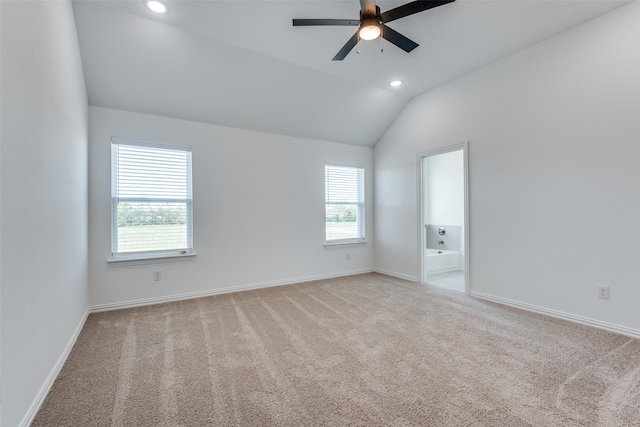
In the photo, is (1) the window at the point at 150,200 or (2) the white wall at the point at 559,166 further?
(1) the window at the point at 150,200

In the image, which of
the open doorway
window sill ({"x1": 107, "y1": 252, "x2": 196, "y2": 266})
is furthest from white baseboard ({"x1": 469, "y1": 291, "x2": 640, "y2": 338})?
window sill ({"x1": 107, "y1": 252, "x2": 196, "y2": 266})

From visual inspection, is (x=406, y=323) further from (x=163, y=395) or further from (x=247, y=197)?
(x=247, y=197)

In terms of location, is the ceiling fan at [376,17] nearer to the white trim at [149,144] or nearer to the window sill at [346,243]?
the white trim at [149,144]

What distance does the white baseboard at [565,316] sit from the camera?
8.48 feet

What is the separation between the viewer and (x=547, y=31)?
116 inches

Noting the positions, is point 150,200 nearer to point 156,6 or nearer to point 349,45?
point 156,6

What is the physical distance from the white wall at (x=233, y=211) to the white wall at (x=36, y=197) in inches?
32.9

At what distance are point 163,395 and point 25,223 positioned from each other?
4.30 feet

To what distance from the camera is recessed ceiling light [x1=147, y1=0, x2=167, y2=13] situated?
2459 millimetres

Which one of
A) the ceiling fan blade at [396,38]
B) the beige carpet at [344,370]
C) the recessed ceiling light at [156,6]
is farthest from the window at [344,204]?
the recessed ceiling light at [156,6]

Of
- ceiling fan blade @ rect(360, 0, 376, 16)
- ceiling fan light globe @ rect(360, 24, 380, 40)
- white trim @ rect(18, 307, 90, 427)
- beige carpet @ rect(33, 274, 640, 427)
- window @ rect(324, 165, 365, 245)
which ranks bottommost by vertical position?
beige carpet @ rect(33, 274, 640, 427)

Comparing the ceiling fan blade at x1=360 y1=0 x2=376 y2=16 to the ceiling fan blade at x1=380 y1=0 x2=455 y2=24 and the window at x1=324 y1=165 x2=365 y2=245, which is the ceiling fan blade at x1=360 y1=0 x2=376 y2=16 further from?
the window at x1=324 y1=165 x2=365 y2=245

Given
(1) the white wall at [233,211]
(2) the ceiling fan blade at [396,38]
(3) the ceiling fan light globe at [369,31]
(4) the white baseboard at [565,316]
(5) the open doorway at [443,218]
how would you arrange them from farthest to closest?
(5) the open doorway at [443,218] < (1) the white wall at [233,211] < (4) the white baseboard at [565,316] < (2) the ceiling fan blade at [396,38] < (3) the ceiling fan light globe at [369,31]

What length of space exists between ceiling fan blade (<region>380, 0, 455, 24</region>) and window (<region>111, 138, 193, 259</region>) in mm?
3008
